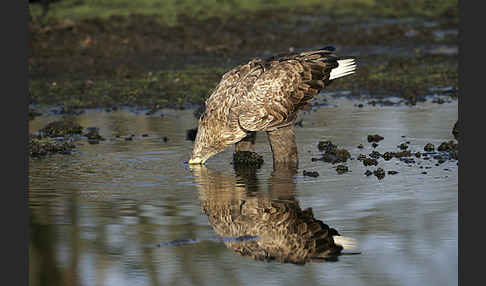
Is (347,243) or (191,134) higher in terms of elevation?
(191,134)

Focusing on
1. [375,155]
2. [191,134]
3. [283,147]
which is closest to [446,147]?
[375,155]

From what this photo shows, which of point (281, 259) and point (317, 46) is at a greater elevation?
point (317, 46)

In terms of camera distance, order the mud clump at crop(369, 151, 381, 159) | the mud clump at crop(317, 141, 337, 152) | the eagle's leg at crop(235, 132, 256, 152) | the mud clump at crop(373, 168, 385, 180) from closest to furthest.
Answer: the mud clump at crop(373, 168, 385, 180) < the mud clump at crop(369, 151, 381, 159) < the eagle's leg at crop(235, 132, 256, 152) < the mud clump at crop(317, 141, 337, 152)

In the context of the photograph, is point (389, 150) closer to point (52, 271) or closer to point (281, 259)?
point (281, 259)

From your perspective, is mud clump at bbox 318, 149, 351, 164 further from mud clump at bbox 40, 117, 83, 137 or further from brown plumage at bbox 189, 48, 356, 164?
mud clump at bbox 40, 117, 83, 137

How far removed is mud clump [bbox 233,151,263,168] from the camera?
1209 centimetres

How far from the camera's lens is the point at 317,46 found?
81.3 ft

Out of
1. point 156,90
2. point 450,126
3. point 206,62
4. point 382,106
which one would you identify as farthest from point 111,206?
point 206,62

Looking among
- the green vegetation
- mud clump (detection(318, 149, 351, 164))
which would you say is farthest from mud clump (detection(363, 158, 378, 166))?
the green vegetation

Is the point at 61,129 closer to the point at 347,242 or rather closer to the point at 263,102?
the point at 263,102

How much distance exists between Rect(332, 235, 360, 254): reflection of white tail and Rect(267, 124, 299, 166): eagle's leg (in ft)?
12.0

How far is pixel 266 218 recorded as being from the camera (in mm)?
9047

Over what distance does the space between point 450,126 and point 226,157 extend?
3.81 metres

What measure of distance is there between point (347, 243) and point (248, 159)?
163 inches
